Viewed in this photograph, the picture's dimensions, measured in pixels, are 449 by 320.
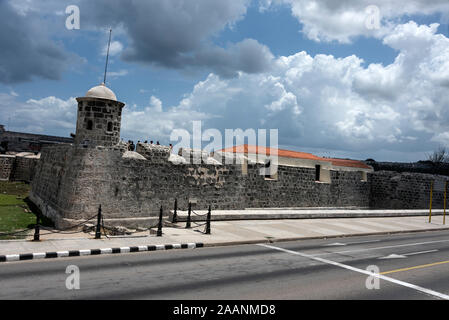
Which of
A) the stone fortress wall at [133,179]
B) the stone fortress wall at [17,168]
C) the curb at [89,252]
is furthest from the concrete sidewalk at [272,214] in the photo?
the stone fortress wall at [17,168]

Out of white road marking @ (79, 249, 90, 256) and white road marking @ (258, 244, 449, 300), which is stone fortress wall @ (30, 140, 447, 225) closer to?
white road marking @ (79, 249, 90, 256)

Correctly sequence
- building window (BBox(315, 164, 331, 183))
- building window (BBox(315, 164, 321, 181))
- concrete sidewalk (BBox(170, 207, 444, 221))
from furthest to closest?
building window (BBox(315, 164, 321, 181)), building window (BBox(315, 164, 331, 183)), concrete sidewalk (BBox(170, 207, 444, 221))

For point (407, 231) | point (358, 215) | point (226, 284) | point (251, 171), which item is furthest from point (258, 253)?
point (358, 215)

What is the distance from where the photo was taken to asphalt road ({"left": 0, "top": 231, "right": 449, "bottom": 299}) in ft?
24.3

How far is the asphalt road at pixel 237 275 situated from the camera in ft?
24.3

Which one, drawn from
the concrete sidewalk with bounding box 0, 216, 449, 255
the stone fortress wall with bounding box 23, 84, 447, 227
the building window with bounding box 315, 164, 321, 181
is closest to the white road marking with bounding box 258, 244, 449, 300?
the concrete sidewalk with bounding box 0, 216, 449, 255

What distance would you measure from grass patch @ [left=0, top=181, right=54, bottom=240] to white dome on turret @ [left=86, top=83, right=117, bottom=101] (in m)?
4.87

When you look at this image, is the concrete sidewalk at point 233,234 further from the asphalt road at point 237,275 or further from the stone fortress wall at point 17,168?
the stone fortress wall at point 17,168

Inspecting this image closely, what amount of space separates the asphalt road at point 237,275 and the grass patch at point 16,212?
417cm

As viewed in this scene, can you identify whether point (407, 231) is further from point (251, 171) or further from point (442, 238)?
point (251, 171)

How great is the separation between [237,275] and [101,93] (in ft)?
31.0

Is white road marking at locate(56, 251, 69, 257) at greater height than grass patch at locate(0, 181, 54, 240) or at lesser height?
lesser

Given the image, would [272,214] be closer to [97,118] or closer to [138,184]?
[138,184]
